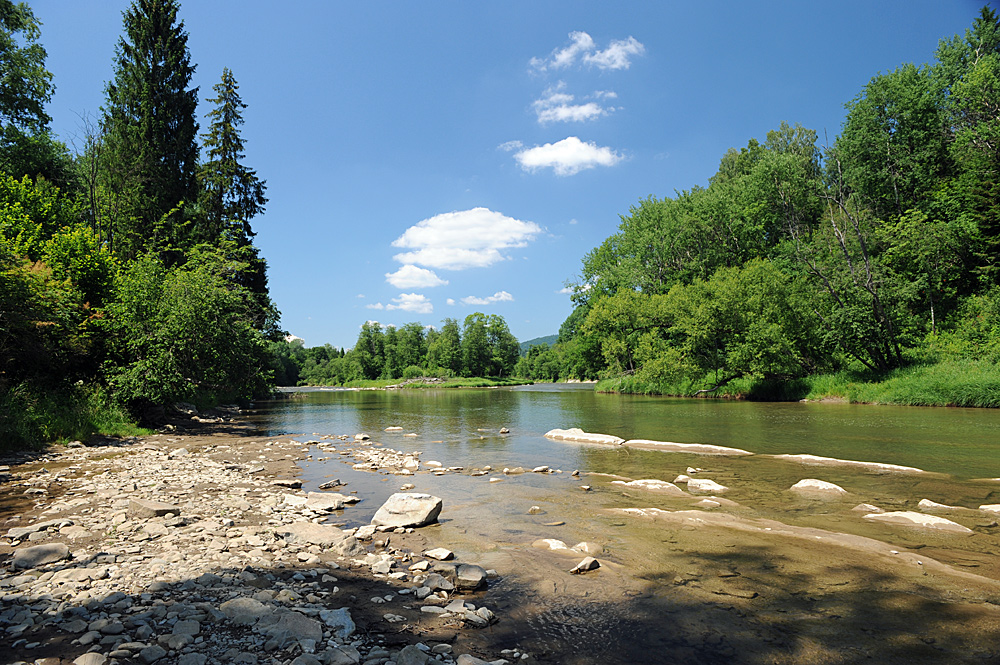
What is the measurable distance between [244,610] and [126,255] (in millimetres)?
32261

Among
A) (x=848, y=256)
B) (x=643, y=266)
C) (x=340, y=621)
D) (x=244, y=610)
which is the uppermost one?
(x=643, y=266)

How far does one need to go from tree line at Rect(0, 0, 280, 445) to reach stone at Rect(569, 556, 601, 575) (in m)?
14.2

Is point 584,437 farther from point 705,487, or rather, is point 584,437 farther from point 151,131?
point 151,131

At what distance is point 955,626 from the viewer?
15.5ft

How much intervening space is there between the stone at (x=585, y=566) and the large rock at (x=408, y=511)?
302 cm

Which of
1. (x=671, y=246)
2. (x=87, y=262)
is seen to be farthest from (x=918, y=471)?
(x=671, y=246)

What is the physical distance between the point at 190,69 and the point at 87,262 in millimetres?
20879

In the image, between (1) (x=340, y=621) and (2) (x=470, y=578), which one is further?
(2) (x=470, y=578)

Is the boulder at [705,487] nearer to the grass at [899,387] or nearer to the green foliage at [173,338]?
the green foliage at [173,338]

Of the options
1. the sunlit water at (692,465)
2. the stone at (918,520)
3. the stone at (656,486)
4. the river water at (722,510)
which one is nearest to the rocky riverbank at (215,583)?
the river water at (722,510)

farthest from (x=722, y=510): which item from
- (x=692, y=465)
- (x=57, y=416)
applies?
(x=57, y=416)

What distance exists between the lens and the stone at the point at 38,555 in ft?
16.6

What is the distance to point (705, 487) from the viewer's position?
1054 centimetres

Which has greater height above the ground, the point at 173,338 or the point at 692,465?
the point at 173,338
